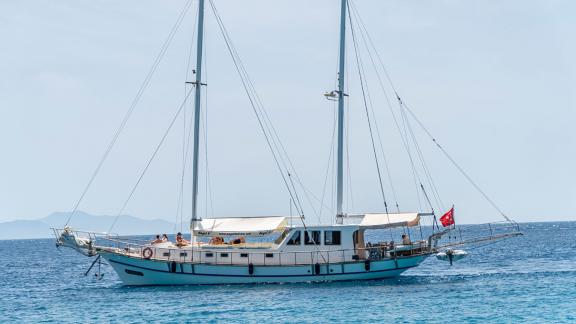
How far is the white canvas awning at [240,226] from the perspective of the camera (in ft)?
160

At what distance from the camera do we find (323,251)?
159ft

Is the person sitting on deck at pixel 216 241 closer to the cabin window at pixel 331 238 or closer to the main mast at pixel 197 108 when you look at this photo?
the main mast at pixel 197 108

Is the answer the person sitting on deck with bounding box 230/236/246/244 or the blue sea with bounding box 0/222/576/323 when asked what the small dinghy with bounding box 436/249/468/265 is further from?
the person sitting on deck with bounding box 230/236/246/244

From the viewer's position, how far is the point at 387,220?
4962cm

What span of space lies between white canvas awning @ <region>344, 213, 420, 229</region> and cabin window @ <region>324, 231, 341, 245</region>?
1519 millimetres

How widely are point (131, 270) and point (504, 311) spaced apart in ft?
74.0

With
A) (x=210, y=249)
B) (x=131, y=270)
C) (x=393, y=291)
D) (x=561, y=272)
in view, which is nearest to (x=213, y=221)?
(x=210, y=249)

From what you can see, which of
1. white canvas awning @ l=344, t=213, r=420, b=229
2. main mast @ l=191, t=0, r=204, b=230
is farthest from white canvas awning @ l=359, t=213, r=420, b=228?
main mast @ l=191, t=0, r=204, b=230

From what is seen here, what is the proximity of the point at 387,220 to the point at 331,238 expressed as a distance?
3.63m

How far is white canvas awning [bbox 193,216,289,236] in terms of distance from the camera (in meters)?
48.9

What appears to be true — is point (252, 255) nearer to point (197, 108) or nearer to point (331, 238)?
point (331, 238)

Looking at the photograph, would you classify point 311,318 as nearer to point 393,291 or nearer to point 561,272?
point 393,291

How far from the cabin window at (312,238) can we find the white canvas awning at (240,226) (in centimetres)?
165

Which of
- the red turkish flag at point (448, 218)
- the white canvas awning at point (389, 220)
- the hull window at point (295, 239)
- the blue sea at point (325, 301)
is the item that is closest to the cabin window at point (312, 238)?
the hull window at point (295, 239)
